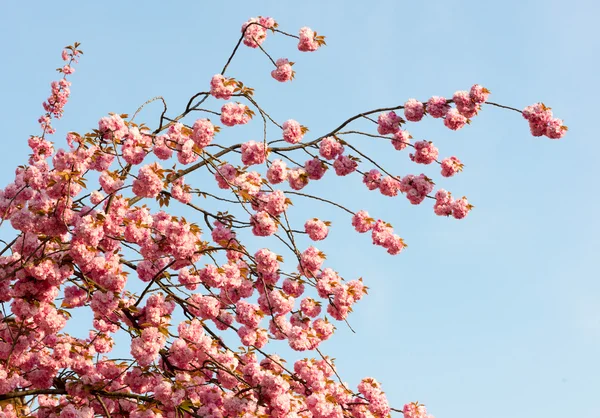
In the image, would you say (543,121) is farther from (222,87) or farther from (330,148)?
(222,87)

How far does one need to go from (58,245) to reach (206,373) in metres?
1.93

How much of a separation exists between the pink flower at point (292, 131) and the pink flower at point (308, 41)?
38.4 inches

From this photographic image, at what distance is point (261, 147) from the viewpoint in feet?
25.1

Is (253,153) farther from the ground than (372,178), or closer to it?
closer to it

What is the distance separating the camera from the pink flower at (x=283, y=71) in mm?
8141

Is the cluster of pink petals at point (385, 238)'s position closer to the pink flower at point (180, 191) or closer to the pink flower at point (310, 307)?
the pink flower at point (310, 307)

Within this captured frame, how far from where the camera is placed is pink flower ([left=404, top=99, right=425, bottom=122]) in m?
7.82

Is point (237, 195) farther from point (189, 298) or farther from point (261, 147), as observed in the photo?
point (189, 298)

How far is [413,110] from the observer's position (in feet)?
25.6

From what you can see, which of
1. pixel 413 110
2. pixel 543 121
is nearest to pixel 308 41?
pixel 413 110

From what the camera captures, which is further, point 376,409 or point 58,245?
point 376,409

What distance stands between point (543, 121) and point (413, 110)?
1356 millimetres

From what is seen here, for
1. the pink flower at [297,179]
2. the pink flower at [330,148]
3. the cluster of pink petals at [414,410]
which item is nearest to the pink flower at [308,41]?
the pink flower at [330,148]

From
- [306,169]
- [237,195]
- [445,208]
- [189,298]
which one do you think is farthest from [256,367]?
[445,208]
